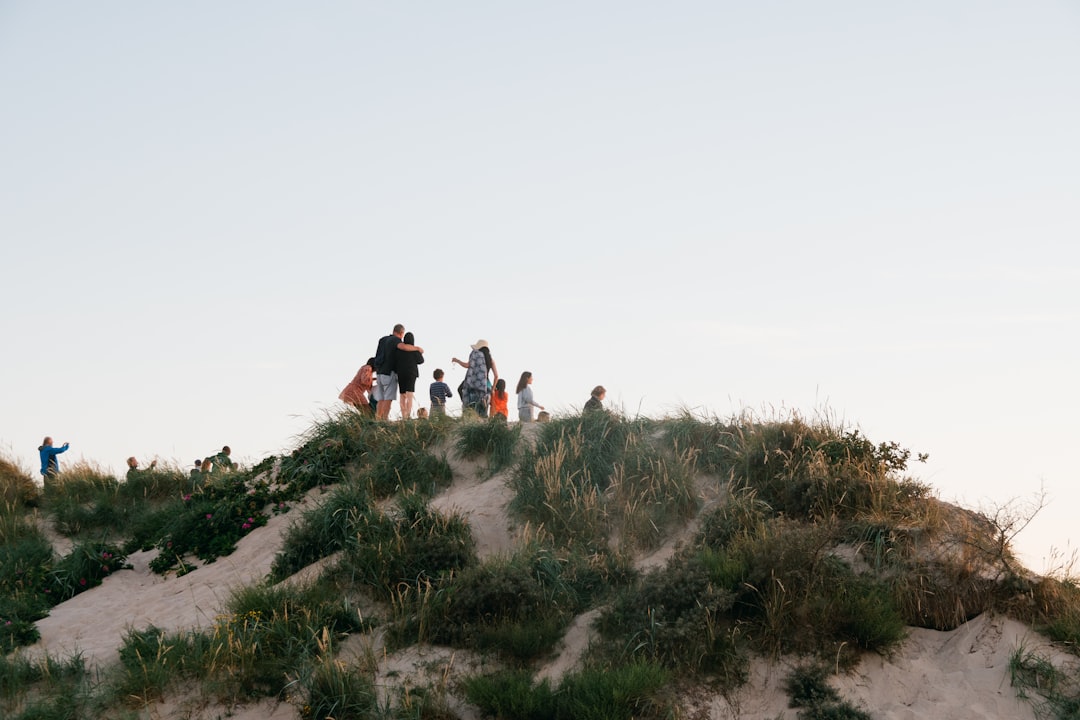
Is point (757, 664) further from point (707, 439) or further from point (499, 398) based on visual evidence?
point (499, 398)

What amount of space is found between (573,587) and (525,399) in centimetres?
828

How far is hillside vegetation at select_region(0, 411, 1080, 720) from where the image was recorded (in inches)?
378

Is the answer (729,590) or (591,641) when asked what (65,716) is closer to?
(591,641)

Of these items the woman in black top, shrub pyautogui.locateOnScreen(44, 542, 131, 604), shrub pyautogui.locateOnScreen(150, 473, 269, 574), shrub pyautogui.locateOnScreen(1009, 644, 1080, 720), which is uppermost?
the woman in black top

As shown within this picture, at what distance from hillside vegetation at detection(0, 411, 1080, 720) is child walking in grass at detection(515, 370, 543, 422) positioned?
4549 millimetres

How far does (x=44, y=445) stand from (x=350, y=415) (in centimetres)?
842

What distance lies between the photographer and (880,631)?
9844 millimetres

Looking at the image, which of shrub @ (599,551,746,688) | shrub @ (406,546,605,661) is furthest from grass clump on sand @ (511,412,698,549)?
shrub @ (599,551,746,688)

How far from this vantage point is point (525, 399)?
63.1 feet

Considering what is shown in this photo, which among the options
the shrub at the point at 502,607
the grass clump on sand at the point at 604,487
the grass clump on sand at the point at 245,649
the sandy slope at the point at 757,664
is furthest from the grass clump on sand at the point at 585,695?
the grass clump on sand at the point at 604,487

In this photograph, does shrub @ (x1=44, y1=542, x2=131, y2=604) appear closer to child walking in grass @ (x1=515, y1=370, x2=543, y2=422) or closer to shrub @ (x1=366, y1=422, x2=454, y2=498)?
shrub @ (x1=366, y1=422, x2=454, y2=498)

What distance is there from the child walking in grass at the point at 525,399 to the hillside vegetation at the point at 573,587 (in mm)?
4549

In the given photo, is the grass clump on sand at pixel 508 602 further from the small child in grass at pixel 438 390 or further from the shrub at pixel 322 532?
the small child in grass at pixel 438 390

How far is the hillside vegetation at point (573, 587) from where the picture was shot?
9.60 m
